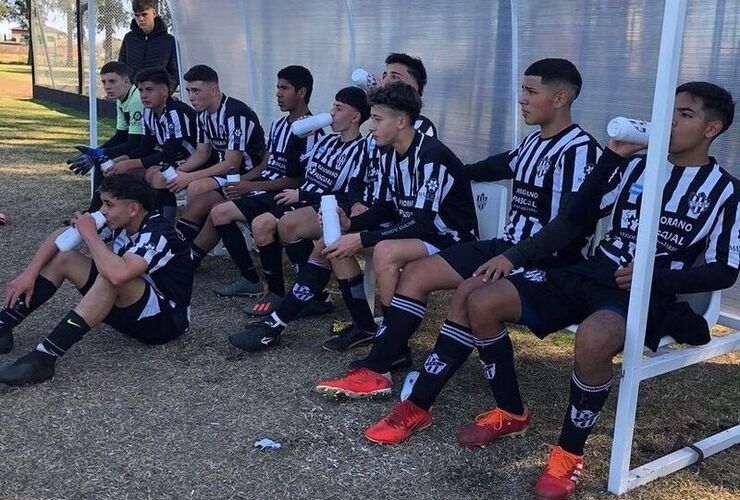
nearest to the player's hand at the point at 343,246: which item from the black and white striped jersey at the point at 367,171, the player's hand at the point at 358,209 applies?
the player's hand at the point at 358,209

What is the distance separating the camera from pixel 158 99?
599 centimetres

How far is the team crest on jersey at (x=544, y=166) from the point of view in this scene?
354cm

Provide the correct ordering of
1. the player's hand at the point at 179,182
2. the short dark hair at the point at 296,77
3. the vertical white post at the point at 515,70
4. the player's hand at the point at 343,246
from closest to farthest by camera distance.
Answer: the player's hand at the point at 343,246 < the vertical white post at the point at 515,70 < the short dark hair at the point at 296,77 < the player's hand at the point at 179,182

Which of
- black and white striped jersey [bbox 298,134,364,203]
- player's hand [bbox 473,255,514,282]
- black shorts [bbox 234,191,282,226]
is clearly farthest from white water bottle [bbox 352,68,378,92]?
player's hand [bbox 473,255,514,282]

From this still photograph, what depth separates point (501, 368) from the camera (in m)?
3.23

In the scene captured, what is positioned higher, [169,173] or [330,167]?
[330,167]

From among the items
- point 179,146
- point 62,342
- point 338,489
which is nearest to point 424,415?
point 338,489

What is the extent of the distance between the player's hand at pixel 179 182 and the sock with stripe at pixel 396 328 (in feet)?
8.20

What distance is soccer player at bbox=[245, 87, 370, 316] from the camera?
15.6 feet

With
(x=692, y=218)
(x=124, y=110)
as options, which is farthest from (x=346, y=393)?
(x=124, y=110)

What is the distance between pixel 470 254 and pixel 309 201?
1614mm

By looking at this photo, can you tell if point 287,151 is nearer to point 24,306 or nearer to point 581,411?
point 24,306

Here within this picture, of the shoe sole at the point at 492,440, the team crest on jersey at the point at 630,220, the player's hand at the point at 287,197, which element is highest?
the team crest on jersey at the point at 630,220

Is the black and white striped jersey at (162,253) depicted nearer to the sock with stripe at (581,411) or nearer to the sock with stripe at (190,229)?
the sock with stripe at (190,229)
